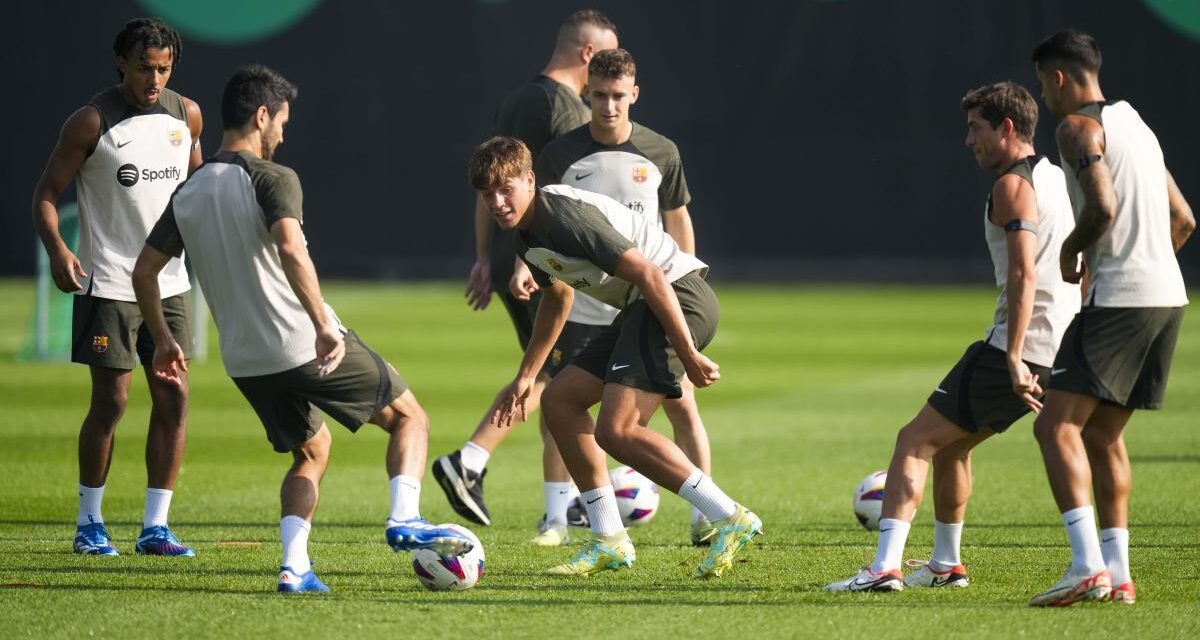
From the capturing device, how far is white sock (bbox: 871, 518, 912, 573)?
19.2 feet

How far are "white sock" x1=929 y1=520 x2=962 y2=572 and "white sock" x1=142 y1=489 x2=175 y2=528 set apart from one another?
3260mm

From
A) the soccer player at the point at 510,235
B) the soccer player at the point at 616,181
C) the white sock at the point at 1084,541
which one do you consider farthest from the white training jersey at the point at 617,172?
the white sock at the point at 1084,541

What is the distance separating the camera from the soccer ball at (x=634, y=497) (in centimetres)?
779

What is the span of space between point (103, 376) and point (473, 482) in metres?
1.76

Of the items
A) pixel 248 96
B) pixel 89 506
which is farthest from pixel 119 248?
pixel 248 96

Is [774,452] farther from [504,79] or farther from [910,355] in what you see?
[504,79]

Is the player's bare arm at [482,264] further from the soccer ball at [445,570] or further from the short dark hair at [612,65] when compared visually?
the soccer ball at [445,570]

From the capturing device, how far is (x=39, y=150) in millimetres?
28609

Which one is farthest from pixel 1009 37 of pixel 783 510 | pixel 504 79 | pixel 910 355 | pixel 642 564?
pixel 642 564

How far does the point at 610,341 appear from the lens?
6590 mm

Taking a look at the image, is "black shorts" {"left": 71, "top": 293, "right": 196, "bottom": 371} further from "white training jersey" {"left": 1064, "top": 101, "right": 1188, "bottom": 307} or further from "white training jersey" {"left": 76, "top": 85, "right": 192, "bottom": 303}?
"white training jersey" {"left": 1064, "top": 101, "right": 1188, "bottom": 307}

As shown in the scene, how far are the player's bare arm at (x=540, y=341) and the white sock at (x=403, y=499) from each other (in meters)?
0.57

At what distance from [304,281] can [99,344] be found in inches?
72.7

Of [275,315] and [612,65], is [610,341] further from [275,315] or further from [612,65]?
[275,315]
